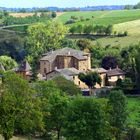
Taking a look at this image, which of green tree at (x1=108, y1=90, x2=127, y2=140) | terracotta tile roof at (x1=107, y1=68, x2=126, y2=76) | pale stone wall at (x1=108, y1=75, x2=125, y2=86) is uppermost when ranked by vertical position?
green tree at (x1=108, y1=90, x2=127, y2=140)

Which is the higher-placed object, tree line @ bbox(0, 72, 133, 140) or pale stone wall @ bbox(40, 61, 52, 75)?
tree line @ bbox(0, 72, 133, 140)

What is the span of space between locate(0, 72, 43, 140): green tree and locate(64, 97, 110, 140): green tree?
2.60m

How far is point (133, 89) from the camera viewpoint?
7925 centimetres

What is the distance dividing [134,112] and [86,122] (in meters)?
17.7

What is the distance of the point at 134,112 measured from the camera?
62406mm

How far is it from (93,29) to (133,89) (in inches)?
2291

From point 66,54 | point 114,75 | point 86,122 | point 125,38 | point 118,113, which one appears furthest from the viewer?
point 125,38

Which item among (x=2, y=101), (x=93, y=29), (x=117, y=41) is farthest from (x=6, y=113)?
(x=93, y=29)

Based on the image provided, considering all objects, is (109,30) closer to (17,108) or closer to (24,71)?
(24,71)

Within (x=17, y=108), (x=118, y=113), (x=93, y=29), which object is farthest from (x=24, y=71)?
(x=17, y=108)

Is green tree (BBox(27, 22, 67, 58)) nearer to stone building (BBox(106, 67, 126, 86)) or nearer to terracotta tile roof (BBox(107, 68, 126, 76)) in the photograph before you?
terracotta tile roof (BBox(107, 68, 126, 76))

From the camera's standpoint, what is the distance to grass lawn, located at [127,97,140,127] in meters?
56.5

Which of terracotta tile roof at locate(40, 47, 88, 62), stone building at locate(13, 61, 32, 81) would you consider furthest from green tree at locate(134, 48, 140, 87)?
stone building at locate(13, 61, 32, 81)

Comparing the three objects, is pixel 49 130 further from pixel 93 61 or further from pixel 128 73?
pixel 93 61
